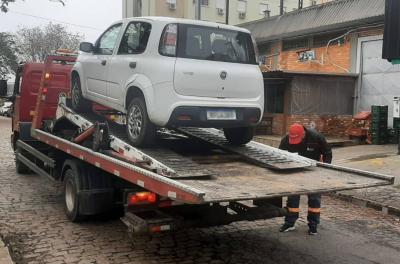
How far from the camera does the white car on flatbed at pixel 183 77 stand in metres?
5.76

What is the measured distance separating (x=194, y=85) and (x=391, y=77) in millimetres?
12710

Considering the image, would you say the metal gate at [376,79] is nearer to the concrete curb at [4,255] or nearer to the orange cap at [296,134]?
the orange cap at [296,134]

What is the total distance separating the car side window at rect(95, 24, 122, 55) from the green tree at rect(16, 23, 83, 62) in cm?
4415

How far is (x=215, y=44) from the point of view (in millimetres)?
6129

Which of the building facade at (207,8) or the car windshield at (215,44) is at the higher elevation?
the building facade at (207,8)

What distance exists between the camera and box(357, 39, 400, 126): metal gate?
16.6m

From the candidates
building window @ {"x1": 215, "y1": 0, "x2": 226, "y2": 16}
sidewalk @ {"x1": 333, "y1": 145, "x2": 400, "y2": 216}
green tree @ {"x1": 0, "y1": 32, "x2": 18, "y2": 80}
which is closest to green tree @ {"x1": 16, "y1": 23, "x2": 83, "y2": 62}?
green tree @ {"x1": 0, "y1": 32, "x2": 18, "y2": 80}

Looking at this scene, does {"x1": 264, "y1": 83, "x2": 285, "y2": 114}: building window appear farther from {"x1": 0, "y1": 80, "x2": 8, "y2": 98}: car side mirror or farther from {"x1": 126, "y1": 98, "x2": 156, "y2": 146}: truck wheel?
{"x1": 126, "y1": 98, "x2": 156, "y2": 146}: truck wheel

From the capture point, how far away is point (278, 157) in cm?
611

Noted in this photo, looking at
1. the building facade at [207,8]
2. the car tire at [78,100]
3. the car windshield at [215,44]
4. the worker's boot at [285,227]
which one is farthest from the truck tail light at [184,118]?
the building facade at [207,8]

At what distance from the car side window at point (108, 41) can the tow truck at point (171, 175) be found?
3.09 feet

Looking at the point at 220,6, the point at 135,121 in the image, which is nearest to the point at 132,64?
the point at 135,121

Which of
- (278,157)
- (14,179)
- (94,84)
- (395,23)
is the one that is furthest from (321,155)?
(14,179)

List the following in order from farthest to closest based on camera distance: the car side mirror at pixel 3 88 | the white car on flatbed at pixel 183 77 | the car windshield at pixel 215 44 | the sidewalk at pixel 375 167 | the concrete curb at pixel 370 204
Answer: the car side mirror at pixel 3 88 < the sidewalk at pixel 375 167 < the concrete curb at pixel 370 204 < the car windshield at pixel 215 44 < the white car on flatbed at pixel 183 77
